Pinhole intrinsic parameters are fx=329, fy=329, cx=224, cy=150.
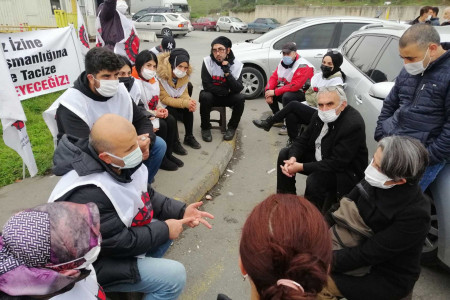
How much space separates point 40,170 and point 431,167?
394 centimetres

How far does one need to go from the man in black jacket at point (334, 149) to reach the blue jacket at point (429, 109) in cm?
32

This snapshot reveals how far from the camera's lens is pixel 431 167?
8.12ft

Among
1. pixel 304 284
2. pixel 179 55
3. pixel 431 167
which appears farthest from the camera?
pixel 179 55

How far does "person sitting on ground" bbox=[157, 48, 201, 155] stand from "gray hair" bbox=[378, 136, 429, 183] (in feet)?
9.72

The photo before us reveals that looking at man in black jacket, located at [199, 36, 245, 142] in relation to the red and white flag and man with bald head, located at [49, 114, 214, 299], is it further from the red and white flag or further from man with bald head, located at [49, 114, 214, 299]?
man with bald head, located at [49, 114, 214, 299]

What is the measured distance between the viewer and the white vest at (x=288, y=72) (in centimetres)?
523

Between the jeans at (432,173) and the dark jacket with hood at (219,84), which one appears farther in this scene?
the dark jacket with hood at (219,84)

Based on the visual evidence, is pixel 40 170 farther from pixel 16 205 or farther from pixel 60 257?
pixel 60 257

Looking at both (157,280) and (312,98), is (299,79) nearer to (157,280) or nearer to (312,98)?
(312,98)

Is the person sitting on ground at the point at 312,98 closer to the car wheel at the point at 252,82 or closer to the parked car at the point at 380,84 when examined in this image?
the parked car at the point at 380,84

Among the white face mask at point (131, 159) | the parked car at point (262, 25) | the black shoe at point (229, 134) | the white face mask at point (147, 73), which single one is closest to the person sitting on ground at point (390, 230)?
the white face mask at point (131, 159)

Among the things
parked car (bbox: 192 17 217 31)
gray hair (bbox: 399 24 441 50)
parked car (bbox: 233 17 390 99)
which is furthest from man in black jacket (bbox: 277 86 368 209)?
parked car (bbox: 192 17 217 31)

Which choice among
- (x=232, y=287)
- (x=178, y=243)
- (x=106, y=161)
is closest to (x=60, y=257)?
(x=106, y=161)

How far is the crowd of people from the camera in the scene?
3.55 feet
